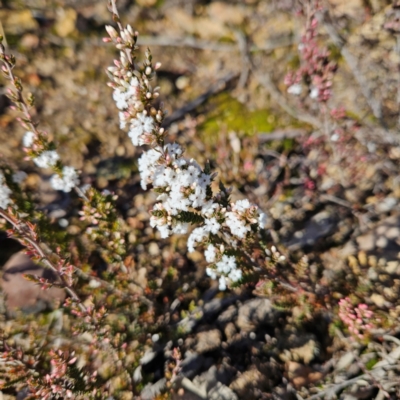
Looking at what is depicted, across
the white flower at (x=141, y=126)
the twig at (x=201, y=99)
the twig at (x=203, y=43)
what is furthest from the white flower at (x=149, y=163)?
the twig at (x=203, y=43)

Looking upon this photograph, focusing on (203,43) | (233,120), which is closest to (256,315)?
(233,120)

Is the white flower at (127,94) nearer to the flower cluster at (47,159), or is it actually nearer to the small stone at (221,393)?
the flower cluster at (47,159)

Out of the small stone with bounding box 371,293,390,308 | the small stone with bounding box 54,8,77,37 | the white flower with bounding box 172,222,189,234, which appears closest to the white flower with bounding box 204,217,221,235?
the white flower with bounding box 172,222,189,234

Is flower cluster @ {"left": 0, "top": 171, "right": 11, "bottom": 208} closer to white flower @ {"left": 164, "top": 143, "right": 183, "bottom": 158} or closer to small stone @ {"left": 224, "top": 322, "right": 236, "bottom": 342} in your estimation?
white flower @ {"left": 164, "top": 143, "right": 183, "bottom": 158}

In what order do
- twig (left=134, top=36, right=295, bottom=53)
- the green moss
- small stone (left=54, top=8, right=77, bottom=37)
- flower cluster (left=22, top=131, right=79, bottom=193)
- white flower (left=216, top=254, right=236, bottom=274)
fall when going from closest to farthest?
1. white flower (left=216, top=254, right=236, bottom=274)
2. flower cluster (left=22, top=131, right=79, bottom=193)
3. the green moss
4. twig (left=134, top=36, right=295, bottom=53)
5. small stone (left=54, top=8, right=77, bottom=37)

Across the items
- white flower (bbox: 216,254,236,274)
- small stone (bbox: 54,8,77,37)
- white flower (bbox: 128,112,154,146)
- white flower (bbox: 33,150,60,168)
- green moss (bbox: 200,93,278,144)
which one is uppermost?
small stone (bbox: 54,8,77,37)

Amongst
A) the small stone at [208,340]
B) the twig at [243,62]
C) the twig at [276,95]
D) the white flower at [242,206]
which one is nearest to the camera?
the white flower at [242,206]
